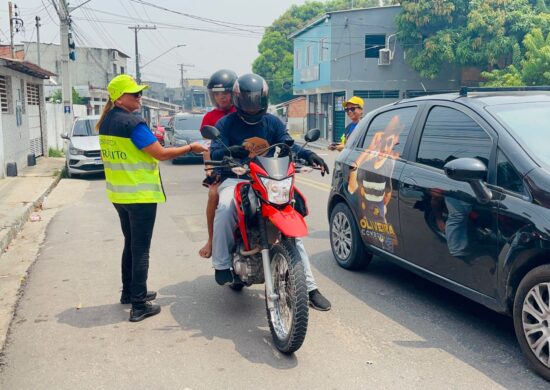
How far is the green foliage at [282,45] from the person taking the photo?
55.8 m

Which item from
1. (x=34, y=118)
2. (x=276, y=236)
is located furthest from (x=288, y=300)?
(x=34, y=118)

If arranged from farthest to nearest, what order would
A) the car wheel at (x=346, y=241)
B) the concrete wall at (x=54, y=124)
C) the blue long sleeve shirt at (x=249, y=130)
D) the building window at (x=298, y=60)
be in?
1. the building window at (x=298, y=60)
2. the concrete wall at (x=54, y=124)
3. the car wheel at (x=346, y=241)
4. the blue long sleeve shirt at (x=249, y=130)

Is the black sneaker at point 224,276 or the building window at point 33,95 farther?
the building window at point 33,95

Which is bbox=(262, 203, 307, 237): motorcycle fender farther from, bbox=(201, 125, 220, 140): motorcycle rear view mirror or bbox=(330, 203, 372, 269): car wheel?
bbox=(330, 203, 372, 269): car wheel

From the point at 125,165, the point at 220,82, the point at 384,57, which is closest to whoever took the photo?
the point at 125,165

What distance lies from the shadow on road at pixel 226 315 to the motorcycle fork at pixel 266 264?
13.4 inches

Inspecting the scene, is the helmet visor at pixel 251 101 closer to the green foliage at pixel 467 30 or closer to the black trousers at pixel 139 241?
the black trousers at pixel 139 241

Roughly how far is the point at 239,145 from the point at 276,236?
2.92 feet

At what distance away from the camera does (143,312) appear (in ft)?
15.5

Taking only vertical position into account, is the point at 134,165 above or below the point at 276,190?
above

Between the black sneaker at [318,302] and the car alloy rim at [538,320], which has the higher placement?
the car alloy rim at [538,320]

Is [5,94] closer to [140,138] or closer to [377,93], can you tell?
[140,138]

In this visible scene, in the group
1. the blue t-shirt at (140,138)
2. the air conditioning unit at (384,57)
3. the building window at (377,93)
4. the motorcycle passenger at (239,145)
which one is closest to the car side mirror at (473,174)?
the motorcycle passenger at (239,145)

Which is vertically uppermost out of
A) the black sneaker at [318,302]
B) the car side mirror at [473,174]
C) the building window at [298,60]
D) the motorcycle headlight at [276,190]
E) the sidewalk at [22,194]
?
the building window at [298,60]
